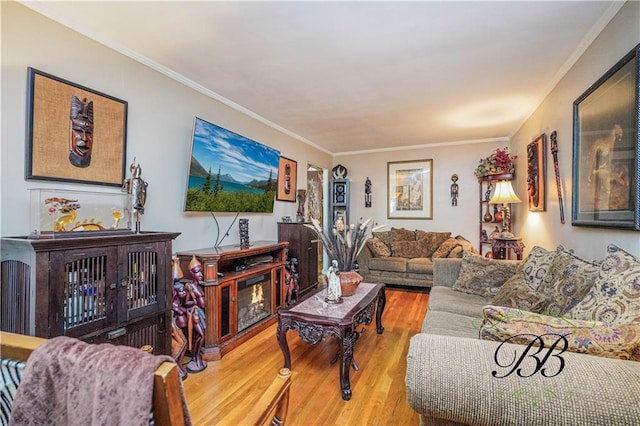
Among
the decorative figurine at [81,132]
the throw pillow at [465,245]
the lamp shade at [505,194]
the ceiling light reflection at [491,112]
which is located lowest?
the throw pillow at [465,245]

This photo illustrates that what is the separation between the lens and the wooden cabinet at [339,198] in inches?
232

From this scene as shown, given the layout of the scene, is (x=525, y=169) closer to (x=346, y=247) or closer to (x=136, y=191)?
(x=346, y=247)

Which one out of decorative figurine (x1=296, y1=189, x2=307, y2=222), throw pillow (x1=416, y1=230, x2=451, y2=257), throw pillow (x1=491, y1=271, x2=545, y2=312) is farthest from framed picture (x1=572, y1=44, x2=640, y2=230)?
decorative figurine (x1=296, y1=189, x2=307, y2=222)

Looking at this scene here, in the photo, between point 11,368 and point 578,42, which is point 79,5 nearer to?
point 11,368

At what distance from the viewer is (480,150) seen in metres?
5.18

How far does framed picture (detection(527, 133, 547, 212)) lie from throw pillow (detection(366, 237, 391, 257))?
210cm

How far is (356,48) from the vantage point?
227cm

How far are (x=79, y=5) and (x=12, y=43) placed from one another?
42 cm

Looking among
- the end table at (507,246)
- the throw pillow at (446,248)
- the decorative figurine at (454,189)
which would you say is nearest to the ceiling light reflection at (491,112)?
the decorative figurine at (454,189)

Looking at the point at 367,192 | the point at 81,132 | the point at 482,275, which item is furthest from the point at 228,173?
the point at 367,192

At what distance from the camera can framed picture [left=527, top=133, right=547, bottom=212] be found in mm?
3115

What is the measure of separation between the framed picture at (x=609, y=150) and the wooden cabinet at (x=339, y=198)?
151 inches

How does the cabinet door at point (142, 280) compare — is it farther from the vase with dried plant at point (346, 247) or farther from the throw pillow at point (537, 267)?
the throw pillow at point (537, 267)

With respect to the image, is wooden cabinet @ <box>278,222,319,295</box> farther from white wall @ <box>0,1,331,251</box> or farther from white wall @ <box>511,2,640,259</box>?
white wall @ <box>511,2,640,259</box>
